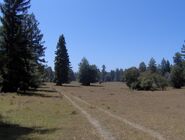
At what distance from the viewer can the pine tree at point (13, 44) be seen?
2441 inches

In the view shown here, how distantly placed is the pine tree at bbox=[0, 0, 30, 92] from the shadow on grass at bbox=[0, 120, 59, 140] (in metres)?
39.2

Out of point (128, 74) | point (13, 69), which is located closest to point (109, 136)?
point (13, 69)

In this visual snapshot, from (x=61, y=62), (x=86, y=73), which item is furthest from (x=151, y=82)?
(x=86, y=73)

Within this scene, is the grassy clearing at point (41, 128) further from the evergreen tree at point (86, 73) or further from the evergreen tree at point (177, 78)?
the evergreen tree at point (86, 73)

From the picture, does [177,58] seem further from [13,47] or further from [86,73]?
[13,47]

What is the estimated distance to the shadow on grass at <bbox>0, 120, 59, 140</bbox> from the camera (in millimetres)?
18995

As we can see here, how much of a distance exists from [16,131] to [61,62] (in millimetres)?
114421

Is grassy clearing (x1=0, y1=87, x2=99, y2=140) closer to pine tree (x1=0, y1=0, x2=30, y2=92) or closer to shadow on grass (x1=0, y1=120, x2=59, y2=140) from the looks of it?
shadow on grass (x1=0, y1=120, x2=59, y2=140)

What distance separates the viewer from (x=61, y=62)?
443ft

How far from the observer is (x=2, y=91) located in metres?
63.1

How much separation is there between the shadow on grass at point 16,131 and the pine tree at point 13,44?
39.2 metres

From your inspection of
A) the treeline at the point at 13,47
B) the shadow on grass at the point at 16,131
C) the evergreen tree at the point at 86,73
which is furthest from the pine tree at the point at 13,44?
the evergreen tree at the point at 86,73

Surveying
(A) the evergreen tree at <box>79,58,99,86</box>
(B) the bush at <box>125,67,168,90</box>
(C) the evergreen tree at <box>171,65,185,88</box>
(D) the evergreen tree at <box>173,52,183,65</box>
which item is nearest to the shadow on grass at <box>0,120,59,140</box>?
(B) the bush at <box>125,67,168,90</box>

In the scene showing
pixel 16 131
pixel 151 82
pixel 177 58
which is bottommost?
pixel 16 131
